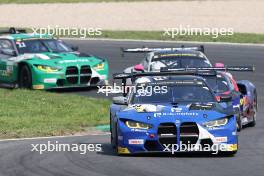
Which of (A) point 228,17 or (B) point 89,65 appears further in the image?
(A) point 228,17

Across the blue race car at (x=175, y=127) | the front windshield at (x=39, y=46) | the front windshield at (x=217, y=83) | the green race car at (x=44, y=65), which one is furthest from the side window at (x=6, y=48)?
the blue race car at (x=175, y=127)

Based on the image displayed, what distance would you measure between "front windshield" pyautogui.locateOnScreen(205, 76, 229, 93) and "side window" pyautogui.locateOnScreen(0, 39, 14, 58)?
362 inches

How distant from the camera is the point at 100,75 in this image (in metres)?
25.4

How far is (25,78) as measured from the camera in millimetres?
25453

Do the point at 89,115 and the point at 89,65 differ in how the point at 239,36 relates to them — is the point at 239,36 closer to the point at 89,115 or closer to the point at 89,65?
the point at 89,65

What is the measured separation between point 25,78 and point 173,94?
37.0 feet

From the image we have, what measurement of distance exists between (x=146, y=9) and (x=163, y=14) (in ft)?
5.90

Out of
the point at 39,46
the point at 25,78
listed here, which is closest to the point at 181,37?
the point at 39,46

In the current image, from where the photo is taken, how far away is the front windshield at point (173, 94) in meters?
14.6

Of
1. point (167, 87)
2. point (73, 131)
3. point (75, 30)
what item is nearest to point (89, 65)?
point (73, 131)

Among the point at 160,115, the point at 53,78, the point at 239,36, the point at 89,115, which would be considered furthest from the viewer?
the point at 239,36

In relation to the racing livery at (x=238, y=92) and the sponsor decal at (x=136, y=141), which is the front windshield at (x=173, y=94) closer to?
the sponsor decal at (x=136, y=141)

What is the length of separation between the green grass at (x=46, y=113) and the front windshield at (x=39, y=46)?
6.02 feet

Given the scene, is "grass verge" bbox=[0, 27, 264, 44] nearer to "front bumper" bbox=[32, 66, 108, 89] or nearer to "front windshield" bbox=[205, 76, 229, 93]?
"front bumper" bbox=[32, 66, 108, 89]
